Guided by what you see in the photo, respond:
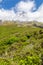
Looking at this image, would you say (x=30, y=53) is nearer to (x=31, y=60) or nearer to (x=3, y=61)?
(x=31, y=60)

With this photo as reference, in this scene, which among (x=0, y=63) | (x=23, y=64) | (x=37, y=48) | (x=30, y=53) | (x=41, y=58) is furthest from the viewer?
(x=37, y=48)

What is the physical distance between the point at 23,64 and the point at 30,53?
6.87 m

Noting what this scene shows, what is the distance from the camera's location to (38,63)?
2742 cm

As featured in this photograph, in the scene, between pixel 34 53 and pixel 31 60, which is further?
pixel 34 53

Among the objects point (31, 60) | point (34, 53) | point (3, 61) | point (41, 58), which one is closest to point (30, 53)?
point (34, 53)

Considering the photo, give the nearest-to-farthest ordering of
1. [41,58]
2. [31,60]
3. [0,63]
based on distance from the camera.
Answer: [0,63]
[31,60]
[41,58]

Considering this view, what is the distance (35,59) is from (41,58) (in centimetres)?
209

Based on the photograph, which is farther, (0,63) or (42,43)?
(42,43)

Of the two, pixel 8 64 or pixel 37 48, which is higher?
pixel 8 64

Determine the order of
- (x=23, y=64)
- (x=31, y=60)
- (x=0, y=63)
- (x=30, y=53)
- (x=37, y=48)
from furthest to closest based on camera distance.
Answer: (x=37, y=48), (x=30, y=53), (x=31, y=60), (x=23, y=64), (x=0, y=63)

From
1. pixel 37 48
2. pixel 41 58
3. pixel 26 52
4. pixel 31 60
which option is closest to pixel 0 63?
pixel 31 60

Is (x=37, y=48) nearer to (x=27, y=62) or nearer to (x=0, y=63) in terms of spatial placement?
(x=27, y=62)

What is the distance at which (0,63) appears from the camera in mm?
17406

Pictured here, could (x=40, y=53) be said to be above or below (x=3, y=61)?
below
